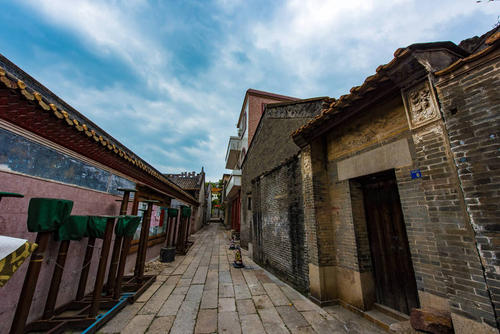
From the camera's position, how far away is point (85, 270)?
3645 mm

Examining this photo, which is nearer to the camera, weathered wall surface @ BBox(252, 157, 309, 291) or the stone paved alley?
the stone paved alley

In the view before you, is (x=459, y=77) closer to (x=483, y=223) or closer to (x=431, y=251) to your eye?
(x=483, y=223)

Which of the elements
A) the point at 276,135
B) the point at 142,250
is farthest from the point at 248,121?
the point at 142,250

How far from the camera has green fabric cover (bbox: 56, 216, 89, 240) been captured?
10.0 feet

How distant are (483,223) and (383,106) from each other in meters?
2.18

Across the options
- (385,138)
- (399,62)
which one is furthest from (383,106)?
(399,62)

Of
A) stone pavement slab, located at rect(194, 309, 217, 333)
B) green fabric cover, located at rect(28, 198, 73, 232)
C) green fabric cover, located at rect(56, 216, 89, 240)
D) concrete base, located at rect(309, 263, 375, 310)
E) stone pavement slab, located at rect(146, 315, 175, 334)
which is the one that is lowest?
stone pavement slab, located at rect(194, 309, 217, 333)

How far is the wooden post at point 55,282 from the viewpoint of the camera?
9.48ft

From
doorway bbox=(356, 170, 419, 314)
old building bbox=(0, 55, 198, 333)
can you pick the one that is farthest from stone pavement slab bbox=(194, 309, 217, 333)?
doorway bbox=(356, 170, 419, 314)

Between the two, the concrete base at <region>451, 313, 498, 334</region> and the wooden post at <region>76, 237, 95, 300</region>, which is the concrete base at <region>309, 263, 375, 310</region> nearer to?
the concrete base at <region>451, 313, 498, 334</region>

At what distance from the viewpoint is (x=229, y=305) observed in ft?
12.3

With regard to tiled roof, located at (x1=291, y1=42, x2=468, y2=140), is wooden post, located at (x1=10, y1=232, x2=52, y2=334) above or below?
below

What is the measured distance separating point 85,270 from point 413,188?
19.9 feet

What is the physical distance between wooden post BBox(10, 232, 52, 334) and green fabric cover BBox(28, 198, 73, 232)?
0.14 metres
